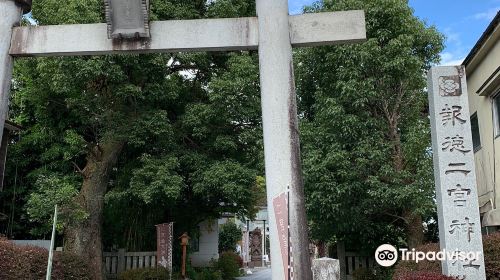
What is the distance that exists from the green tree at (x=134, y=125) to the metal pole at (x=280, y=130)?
5614 millimetres

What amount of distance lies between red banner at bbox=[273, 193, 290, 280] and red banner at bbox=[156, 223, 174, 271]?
905 cm

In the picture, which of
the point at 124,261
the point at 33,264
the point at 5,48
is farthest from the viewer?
the point at 124,261

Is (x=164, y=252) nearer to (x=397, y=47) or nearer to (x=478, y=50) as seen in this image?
(x=397, y=47)

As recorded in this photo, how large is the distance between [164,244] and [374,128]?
26.0 feet

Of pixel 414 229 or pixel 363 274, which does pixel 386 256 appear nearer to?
pixel 414 229

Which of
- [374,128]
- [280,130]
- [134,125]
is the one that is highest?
[134,125]

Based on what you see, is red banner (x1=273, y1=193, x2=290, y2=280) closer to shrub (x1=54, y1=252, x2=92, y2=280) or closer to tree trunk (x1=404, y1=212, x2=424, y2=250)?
tree trunk (x1=404, y1=212, x2=424, y2=250)

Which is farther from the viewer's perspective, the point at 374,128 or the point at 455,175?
the point at 374,128

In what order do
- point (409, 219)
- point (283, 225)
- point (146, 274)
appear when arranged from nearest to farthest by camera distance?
point (283, 225), point (409, 219), point (146, 274)

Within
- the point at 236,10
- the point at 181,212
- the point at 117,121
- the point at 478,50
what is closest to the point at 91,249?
the point at 117,121

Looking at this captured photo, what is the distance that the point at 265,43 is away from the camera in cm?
728

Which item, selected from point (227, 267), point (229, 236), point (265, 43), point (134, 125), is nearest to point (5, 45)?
point (265, 43)

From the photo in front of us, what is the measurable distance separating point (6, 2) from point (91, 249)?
868 centimetres

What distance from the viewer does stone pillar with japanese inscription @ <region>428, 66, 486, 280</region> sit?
23.5 ft
